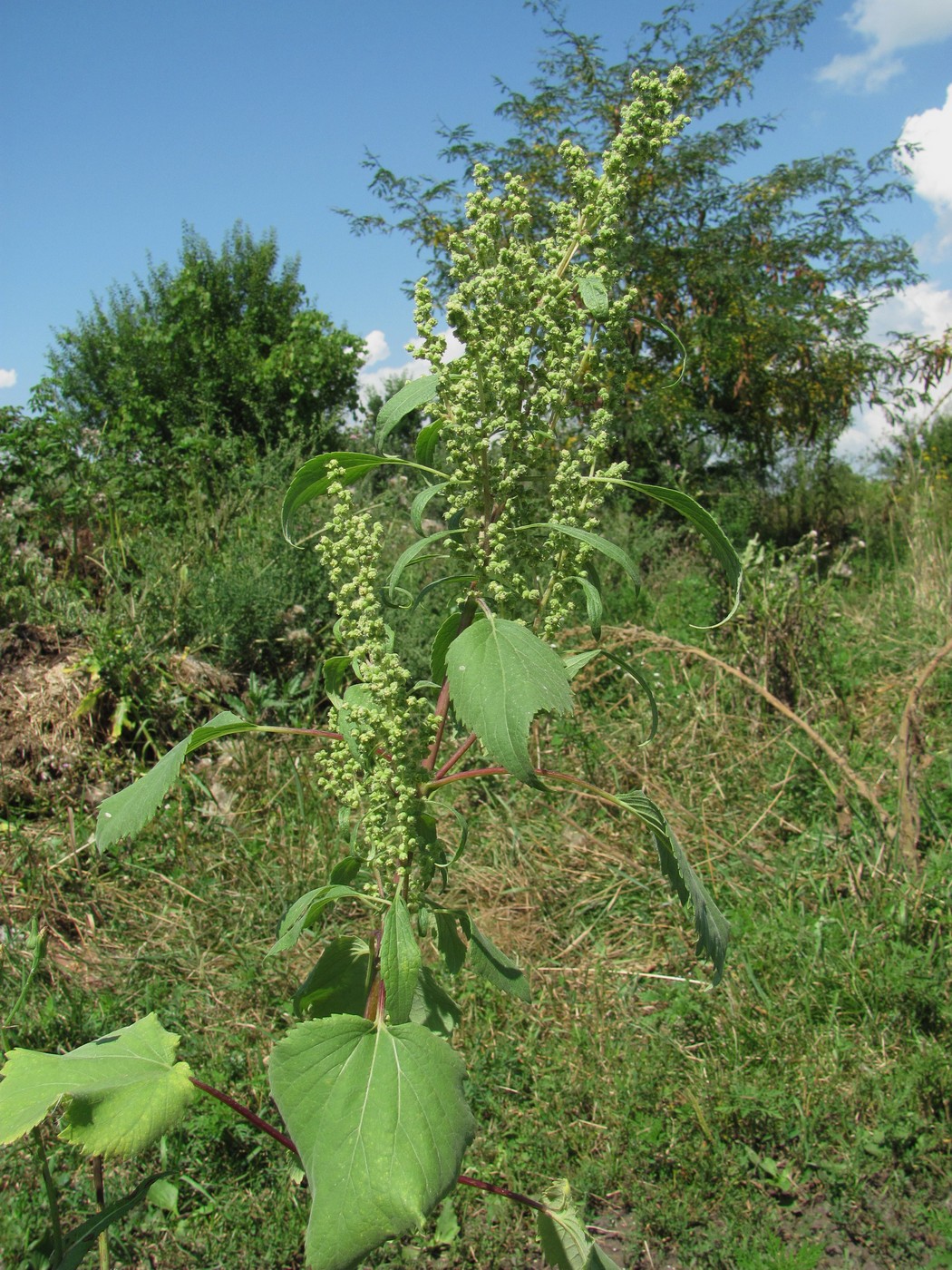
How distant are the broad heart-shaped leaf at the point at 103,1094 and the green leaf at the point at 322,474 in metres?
0.71

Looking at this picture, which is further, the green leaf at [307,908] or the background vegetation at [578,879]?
the background vegetation at [578,879]

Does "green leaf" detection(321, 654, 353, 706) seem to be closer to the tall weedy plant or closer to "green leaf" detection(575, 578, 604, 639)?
the tall weedy plant

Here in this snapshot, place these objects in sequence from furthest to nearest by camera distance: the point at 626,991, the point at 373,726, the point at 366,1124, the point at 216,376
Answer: the point at 216,376
the point at 626,991
the point at 373,726
the point at 366,1124

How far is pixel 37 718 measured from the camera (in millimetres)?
4152

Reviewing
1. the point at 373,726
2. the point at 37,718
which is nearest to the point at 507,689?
the point at 373,726

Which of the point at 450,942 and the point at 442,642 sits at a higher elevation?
the point at 442,642

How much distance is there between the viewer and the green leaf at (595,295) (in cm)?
101

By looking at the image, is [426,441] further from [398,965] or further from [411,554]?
[398,965]

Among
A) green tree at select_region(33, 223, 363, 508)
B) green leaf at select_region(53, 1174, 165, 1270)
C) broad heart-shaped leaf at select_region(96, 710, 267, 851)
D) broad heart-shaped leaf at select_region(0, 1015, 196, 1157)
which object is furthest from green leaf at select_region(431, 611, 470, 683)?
green tree at select_region(33, 223, 363, 508)

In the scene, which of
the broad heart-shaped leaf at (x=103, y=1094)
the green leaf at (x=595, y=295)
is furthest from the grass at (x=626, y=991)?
the green leaf at (x=595, y=295)

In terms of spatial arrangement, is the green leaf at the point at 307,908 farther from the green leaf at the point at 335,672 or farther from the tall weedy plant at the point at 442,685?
the green leaf at the point at 335,672

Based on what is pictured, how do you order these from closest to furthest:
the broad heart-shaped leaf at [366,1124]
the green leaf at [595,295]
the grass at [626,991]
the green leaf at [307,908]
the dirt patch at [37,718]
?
the broad heart-shaped leaf at [366,1124] < the green leaf at [595,295] < the green leaf at [307,908] < the grass at [626,991] < the dirt patch at [37,718]

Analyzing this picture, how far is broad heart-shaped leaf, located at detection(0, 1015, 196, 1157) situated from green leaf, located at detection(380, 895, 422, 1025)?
12.9 inches

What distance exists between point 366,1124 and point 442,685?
531 mm
